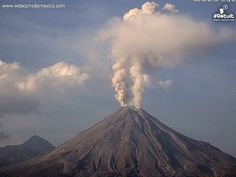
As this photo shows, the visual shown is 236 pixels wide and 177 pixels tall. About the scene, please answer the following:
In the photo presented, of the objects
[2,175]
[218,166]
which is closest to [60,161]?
[2,175]

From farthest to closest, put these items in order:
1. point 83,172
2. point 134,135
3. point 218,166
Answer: point 134,135
point 218,166
point 83,172

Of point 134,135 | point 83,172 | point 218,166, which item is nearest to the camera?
point 83,172

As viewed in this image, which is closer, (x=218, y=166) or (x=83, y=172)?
(x=83, y=172)

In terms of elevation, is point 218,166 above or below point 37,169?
below

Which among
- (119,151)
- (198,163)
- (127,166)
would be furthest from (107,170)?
(198,163)

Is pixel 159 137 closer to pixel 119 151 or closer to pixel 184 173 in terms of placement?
pixel 119 151

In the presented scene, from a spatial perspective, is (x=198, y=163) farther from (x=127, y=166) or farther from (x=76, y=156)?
(x=76, y=156)
